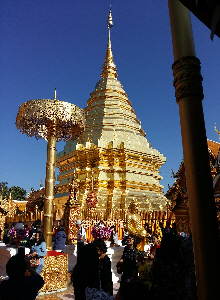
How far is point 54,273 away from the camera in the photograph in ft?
19.4

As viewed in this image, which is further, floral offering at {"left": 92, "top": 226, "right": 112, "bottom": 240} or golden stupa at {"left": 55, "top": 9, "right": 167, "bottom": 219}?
golden stupa at {"left": 55, "top": 9, "right": 167, "bottom": 219}

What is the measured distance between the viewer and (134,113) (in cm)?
2344

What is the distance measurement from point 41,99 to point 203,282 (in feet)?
21.7

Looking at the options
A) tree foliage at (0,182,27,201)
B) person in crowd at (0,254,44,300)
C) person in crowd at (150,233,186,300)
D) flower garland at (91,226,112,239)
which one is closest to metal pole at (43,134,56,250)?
flower garland at (91,226,112,239)

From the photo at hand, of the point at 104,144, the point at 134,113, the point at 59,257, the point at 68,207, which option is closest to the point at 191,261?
the point at 59,257

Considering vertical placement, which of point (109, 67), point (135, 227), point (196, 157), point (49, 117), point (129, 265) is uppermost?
point (109, 67)

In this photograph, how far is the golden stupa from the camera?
54.8 feet

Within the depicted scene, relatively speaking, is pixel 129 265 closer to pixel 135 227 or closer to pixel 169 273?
pixel 169 273

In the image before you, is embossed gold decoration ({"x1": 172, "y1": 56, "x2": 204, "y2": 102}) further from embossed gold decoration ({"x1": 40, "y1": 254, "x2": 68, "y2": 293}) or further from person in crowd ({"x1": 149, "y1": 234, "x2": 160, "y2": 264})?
embossed gold decoration ({"x1": 40, "y1": 254, "x2": 68, "y2": 293})

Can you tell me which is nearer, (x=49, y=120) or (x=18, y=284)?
(x=18, y=284)

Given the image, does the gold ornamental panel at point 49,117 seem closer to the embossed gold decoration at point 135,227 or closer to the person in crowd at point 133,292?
the embossed gold decoration at point 135,227

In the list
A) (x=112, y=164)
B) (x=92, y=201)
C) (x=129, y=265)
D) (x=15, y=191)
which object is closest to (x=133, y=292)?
(x=129, y=265)

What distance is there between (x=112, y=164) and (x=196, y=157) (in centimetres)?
1569

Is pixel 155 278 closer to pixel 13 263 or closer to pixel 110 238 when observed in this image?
pixel 13 263
